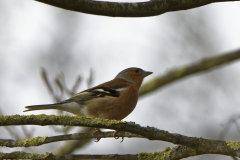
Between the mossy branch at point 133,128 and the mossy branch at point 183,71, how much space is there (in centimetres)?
488

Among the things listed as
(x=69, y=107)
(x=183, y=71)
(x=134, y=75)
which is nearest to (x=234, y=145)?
(x=69, y=107)

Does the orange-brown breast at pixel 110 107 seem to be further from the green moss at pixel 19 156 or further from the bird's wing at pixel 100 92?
the green moss at pixel 19 156

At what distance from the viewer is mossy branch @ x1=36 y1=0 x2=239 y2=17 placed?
3.52 meters

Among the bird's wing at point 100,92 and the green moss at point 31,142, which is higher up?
the bird's wing at point 100,92

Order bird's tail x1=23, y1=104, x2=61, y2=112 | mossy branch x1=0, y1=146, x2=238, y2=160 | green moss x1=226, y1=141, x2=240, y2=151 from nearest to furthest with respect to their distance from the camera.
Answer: green moss x1=226, y1=141, x2=240, y2=151 < mossy branch x1=0, y1=146, x2=238, y2=160 < bird's tail x1=23, y1=104, x2=61, y2=112

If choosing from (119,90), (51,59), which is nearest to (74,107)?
(119,90)

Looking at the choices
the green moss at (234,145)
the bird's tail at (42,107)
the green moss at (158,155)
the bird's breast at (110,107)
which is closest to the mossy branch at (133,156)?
the green moss at (158,155)

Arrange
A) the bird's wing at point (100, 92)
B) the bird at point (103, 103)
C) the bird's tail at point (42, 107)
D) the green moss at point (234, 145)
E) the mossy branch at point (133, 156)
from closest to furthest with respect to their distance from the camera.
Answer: the green moss at point (234, 145) < the mossy branch at point (133, 156) < the bird's tail at point (42, 107) < the bird at point (103, 103) < the bird's wing at point (100, 92)

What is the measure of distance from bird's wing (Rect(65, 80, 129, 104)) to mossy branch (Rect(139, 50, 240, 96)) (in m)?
0.96

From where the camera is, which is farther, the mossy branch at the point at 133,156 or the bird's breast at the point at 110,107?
the bird's breast at the point at 110,107

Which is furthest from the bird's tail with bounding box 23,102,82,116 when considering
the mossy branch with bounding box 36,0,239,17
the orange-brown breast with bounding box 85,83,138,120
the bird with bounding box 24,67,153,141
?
the mossy branch with bounding box 36,0,239,17

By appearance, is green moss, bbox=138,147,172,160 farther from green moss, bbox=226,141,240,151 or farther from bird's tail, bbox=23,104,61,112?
bird's tail, bbox=23,104,61,112

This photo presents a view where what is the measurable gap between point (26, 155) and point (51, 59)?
8.84 metres

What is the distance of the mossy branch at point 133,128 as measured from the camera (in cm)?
318
